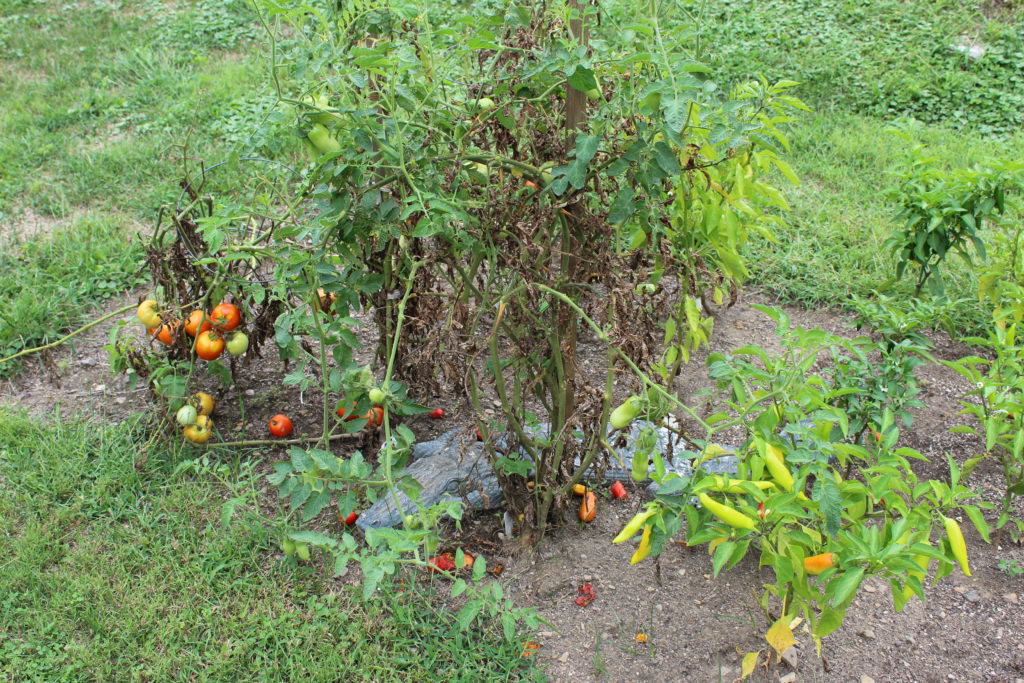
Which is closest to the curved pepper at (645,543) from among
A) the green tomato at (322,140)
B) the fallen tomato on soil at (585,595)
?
the fallen tomato on soil at (585,595)

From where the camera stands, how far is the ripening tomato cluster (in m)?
2.87

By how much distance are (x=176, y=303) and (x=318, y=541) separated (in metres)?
1.16

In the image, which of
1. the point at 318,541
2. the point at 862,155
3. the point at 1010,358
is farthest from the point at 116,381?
the point at 862,155

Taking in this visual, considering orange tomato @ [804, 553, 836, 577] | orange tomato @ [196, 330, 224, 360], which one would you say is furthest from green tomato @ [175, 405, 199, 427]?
orange tomato @ [804, 553, 836, 577]

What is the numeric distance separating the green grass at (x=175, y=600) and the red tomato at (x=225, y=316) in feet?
1.57

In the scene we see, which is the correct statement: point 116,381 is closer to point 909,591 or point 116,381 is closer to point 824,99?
point 909,591

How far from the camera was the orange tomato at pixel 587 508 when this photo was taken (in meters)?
2.71

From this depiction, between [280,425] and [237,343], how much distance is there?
311mm

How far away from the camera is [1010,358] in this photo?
98.3 inches

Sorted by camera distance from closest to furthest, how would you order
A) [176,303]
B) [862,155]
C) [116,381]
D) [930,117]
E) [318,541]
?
1. [318,541]
2. [176,303]
3. [116,381]
4. [862,155]
5. [930,117]

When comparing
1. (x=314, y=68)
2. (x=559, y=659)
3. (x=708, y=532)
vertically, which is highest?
(x=314, y=68)

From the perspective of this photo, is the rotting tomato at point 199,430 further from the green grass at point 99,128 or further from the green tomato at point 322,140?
the green tomato at point 322,140

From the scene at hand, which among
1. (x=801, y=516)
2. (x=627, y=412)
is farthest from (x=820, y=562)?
(x=627, y=412)

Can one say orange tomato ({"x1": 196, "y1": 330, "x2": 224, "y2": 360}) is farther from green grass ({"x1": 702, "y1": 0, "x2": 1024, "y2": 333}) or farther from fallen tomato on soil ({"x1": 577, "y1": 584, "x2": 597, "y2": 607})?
green grass ({"x1": 702, "y1": 0, "x2": 1024, "y2": 333})
